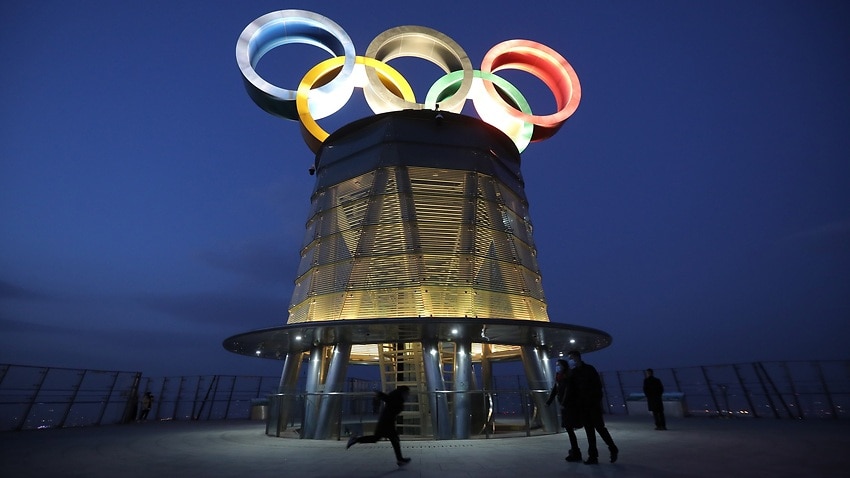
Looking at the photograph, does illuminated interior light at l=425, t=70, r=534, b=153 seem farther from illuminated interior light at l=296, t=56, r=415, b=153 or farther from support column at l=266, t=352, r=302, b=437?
support column at l=266, t=352, r=302, b=437

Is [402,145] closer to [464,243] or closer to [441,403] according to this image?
[464,243]

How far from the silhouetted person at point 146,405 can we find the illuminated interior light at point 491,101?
69.3ft

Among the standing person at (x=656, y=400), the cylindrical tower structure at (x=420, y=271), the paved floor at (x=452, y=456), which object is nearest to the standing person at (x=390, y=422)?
the paved floor at (x=452, y=456)

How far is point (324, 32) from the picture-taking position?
21766 millimetres

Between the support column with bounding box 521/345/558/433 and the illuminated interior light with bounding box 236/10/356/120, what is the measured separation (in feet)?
45.6

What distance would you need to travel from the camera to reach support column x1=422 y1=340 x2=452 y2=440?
555 inches

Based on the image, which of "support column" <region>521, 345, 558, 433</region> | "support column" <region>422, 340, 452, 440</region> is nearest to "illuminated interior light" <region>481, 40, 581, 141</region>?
"support column" <region>521, 345, 558, 433</region>

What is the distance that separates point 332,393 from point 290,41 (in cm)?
1710

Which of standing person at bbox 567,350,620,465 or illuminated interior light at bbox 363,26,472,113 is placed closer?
standing person at bbox 567,350,620,465

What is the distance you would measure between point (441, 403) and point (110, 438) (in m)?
10.8

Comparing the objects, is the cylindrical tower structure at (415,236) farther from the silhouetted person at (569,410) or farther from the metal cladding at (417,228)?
the silhouetted person at (569,410)

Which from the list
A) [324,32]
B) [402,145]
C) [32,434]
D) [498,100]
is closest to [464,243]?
[402,145]

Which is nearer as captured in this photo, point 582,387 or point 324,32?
point 582,387

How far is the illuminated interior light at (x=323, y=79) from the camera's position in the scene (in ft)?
68.6
